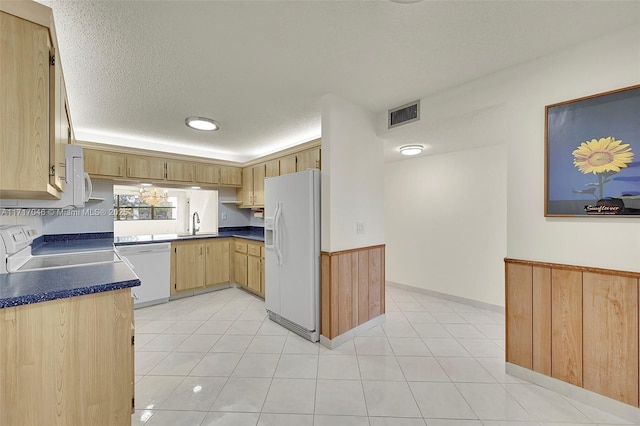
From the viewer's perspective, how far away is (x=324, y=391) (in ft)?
6.33

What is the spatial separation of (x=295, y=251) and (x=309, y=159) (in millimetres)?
1261

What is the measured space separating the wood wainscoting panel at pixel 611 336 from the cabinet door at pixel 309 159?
2641 mm

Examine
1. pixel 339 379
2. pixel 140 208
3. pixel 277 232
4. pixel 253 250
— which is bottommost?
pixel 339 379

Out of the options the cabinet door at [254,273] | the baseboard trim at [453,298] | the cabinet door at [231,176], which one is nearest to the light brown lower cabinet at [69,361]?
the cabinet door at [254,273]

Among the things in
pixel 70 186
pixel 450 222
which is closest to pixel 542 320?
pixel 450 222

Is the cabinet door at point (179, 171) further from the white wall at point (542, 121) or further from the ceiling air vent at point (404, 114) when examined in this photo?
the white wall at point (542, 121)

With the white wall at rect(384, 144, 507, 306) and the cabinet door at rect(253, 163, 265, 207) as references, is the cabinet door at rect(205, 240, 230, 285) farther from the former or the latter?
the white wall at rect(384, 144, 507, 306)

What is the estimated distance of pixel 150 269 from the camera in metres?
3.71

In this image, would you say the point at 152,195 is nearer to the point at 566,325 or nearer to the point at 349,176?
the point at 349,176

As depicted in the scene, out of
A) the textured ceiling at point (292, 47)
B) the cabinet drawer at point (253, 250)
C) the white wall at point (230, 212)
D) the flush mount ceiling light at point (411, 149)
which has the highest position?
the textured ceiling at point (292, 47)

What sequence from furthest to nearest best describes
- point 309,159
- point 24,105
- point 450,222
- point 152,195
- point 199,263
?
point 152,195
point 199,263
point 450,222
point 309,159
point 24,105

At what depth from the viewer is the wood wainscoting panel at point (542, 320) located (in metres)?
1.95

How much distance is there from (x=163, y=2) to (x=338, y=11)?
0.97 metres

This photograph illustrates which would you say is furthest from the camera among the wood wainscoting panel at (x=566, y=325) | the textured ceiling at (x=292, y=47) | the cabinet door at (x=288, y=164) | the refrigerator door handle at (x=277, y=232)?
the cabinet door at (x=288, y=164)
